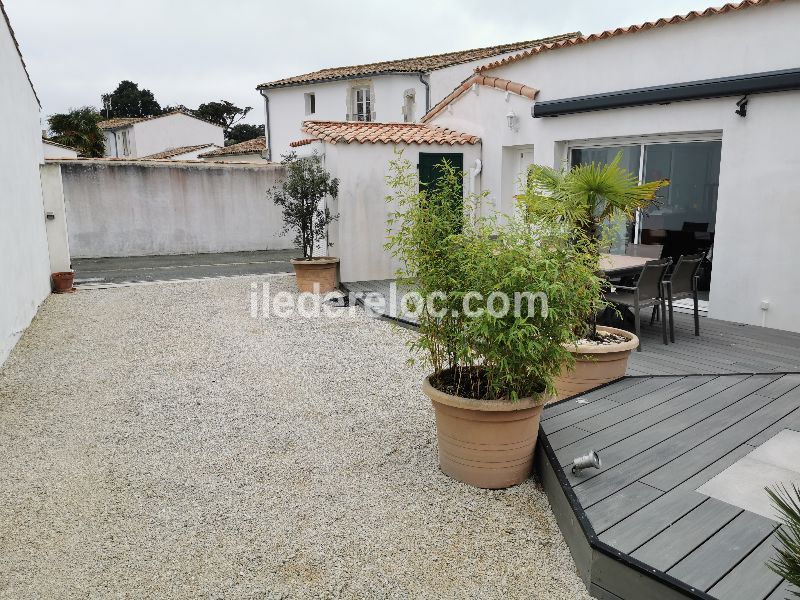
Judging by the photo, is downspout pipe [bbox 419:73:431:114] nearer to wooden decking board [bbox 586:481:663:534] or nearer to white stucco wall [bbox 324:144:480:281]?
white stucco wall [bbox 324:144:480:281]

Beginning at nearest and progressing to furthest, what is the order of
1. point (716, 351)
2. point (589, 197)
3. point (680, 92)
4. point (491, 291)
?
point (491, 291) < point (589, 197) < point (716, 351) < point (680, 92)

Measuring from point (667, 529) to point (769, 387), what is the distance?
256 centimetres

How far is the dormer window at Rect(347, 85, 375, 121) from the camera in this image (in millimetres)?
21614

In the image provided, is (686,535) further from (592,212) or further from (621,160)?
(621,160)

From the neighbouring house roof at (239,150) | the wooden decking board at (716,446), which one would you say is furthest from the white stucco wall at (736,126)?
the neighbouring house roof at (239,150)

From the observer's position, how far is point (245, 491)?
353cm

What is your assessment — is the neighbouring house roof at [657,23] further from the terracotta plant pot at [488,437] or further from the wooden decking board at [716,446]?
the terracotta plant pot at [488,437]

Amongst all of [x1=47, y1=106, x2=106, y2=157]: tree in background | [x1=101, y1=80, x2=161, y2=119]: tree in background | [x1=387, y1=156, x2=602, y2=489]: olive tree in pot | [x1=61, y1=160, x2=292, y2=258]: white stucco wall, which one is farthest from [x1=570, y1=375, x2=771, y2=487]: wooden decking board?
[x1=101, y1=80, x2=161, y2=119]: tree in background

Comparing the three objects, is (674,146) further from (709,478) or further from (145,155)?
(145,155)

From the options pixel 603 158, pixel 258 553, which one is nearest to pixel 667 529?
pixel 258 553

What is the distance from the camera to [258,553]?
2.90 meters

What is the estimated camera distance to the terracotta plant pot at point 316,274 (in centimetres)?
969

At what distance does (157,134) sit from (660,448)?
111 feet

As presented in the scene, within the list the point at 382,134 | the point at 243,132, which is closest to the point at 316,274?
the point at 382,134
